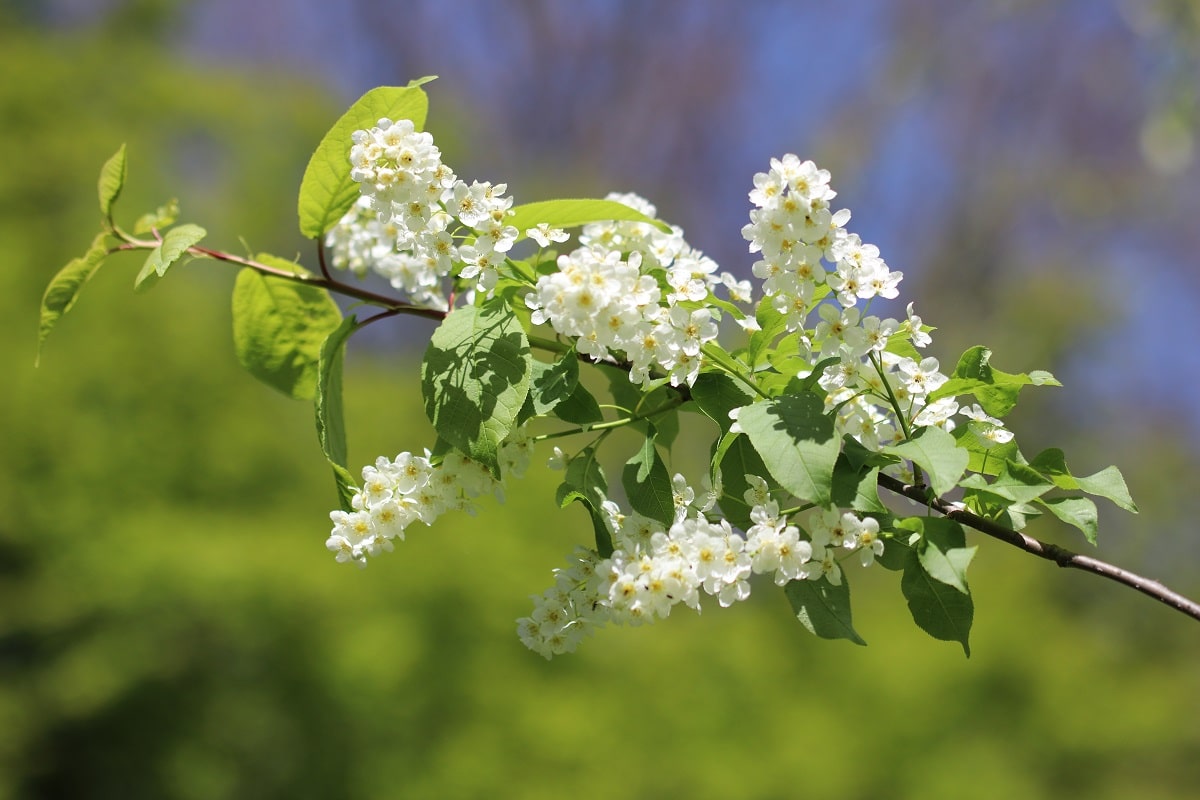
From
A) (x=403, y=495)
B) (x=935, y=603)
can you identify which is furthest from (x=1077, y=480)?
(x=403, y=495)

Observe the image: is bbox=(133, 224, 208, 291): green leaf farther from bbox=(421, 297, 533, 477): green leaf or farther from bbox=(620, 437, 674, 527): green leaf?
bbox=(620, 437, 674, 527): green leaf

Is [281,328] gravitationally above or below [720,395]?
above

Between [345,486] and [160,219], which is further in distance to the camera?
[160,219]

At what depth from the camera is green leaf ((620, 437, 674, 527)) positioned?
68 cm

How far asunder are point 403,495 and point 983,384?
41cm

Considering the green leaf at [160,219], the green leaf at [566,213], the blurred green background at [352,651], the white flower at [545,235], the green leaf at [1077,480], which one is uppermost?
the blurred green background at [352,651]

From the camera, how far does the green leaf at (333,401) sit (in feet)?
2.40

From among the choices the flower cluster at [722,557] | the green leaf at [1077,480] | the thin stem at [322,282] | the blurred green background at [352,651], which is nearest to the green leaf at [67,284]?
the thin stem at [322,282]

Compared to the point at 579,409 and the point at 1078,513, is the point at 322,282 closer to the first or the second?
the point at 579,409

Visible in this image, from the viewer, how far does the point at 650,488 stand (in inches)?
27.1

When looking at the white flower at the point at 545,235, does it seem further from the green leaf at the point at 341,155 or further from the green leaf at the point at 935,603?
the green leaf at the point at 935,603

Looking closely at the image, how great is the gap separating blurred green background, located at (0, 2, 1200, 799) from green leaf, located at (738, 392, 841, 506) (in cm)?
538

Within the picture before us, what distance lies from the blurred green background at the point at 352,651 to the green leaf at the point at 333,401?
5.19 metres

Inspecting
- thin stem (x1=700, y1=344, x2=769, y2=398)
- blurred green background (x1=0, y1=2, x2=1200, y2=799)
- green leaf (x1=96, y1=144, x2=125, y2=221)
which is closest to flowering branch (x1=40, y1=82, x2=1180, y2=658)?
thin stem (x1=700, y1=344, x2=769, y2=398)
